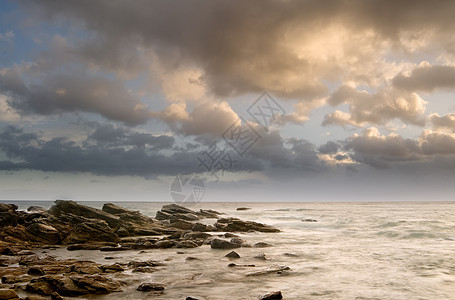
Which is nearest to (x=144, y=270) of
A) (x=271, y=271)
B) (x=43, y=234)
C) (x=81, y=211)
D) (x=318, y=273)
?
(x=271, y=271)

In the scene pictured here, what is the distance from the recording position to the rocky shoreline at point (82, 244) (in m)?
11.7

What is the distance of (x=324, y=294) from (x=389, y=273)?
5.75 meters

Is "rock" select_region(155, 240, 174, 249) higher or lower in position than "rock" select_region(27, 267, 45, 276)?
lower

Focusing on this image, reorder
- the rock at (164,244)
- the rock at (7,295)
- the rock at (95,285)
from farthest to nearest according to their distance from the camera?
the rock at (164,244) < the rock at (95,285) < the rock at (7,295)

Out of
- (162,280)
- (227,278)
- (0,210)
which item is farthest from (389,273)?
(0,210)

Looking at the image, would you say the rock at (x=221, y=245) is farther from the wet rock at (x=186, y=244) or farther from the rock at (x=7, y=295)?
the rock at (x=7, y=295)

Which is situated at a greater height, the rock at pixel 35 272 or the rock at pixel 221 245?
the rock at pixel 35 272

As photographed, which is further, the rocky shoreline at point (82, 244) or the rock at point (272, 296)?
the rocky shoreline at point (82, 244)

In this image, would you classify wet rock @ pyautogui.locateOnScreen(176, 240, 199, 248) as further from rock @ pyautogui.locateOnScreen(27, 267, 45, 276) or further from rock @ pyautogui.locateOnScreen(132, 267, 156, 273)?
rock @ pyautogui.locateOnScreen(27, 267, 45, 276)

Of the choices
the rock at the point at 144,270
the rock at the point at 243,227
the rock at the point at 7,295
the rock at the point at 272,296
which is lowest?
the rock at the point at 243,227

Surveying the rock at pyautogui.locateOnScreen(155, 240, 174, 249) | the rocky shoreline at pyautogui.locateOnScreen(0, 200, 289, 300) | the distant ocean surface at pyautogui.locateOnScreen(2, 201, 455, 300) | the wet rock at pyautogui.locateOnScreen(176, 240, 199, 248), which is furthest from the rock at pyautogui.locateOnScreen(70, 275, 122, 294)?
the wet rock at pyautogui.locateOnScreen(176, 240, 199, 248)

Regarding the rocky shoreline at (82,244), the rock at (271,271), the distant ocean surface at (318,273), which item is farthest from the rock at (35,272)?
the rock at (271,271)

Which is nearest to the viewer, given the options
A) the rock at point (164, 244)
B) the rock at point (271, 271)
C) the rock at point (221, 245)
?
the rock at point (271, 271)

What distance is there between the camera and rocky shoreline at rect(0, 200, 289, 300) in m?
11.7
